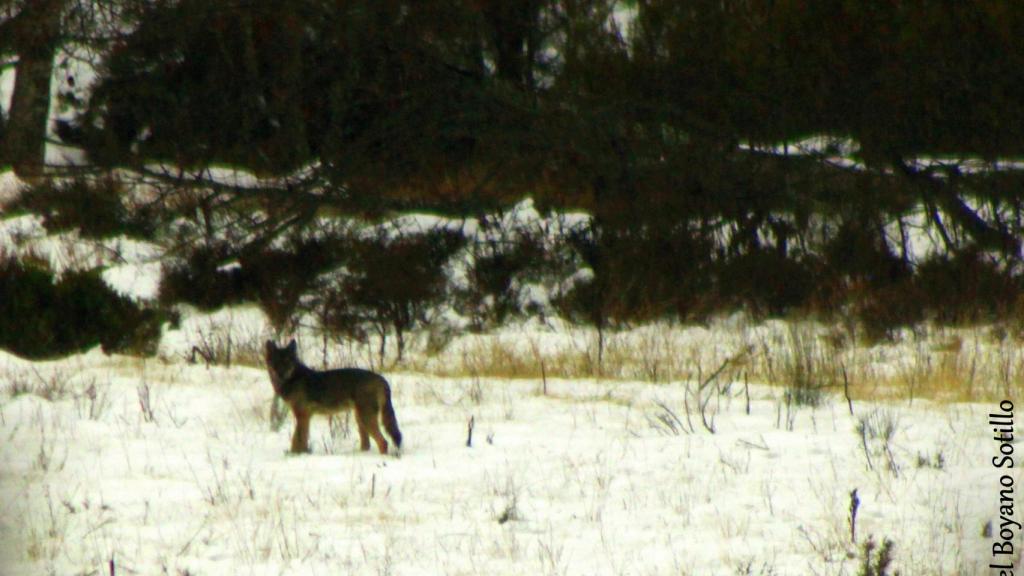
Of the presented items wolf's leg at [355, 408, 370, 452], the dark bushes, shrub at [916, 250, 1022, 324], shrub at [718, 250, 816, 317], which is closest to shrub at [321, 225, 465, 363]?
the dark bushes

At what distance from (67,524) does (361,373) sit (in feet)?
5.47

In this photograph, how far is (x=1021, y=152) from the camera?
11734mm

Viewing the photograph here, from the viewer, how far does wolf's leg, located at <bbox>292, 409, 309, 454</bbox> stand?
5.88 meters

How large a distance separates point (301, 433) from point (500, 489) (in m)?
1.19

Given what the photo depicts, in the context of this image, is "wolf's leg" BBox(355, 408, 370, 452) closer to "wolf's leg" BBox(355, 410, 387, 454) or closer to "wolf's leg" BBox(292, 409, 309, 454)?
"wolf's leg" BBox(355, 410, 387, 454)

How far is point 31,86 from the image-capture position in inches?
766

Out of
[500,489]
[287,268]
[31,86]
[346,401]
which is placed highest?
[31,86]

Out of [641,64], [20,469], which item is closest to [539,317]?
[641,64]

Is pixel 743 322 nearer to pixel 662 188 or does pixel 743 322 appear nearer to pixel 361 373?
pixel 662 188

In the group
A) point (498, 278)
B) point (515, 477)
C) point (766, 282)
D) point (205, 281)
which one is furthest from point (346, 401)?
point (205, 281)

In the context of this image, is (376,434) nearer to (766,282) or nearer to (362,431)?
(362,431)

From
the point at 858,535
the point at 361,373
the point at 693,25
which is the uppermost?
the point at 693,25

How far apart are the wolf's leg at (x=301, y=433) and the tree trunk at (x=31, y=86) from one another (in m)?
8.39

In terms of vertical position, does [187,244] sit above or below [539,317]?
above
